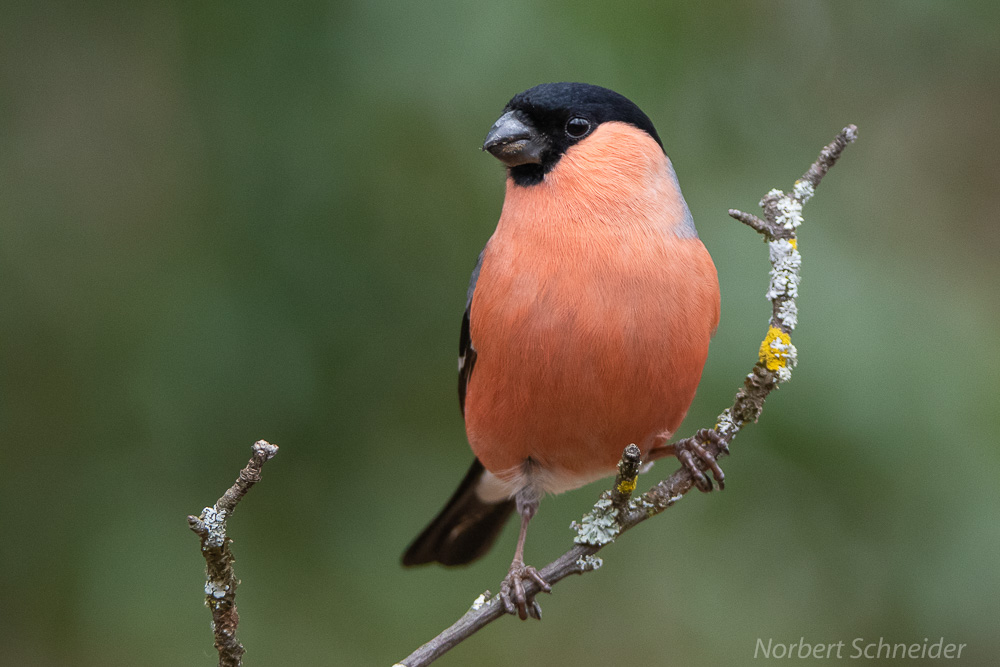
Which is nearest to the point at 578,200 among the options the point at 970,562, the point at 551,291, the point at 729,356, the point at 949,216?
the point at 551,291

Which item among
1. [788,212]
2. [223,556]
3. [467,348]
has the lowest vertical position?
[223,556]

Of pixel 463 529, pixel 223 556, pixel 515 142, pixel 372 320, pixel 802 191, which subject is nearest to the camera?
pixel 223 556

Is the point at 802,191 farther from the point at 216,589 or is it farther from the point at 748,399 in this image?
the point at 216,589

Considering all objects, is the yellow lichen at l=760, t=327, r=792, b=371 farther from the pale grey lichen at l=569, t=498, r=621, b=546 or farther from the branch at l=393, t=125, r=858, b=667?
the pale grey lichen at l=569, t=498, r=621, b=546

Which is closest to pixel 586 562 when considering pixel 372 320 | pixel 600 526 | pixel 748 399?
pixel 600 526

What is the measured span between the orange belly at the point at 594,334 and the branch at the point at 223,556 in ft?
3.36

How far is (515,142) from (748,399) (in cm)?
113

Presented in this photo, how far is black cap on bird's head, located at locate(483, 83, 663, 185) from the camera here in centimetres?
308

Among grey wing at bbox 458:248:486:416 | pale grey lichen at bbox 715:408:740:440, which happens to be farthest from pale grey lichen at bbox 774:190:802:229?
grey wing at bbox 458:248:486:416

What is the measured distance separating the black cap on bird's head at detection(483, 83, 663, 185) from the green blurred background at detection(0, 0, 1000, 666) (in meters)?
0.30

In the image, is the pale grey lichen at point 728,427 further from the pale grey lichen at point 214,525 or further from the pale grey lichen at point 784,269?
the pale grey lichen at point 214,525

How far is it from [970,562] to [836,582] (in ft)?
2.31

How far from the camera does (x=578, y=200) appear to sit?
9.82 feet

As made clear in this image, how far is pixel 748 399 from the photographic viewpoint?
8.58ft
